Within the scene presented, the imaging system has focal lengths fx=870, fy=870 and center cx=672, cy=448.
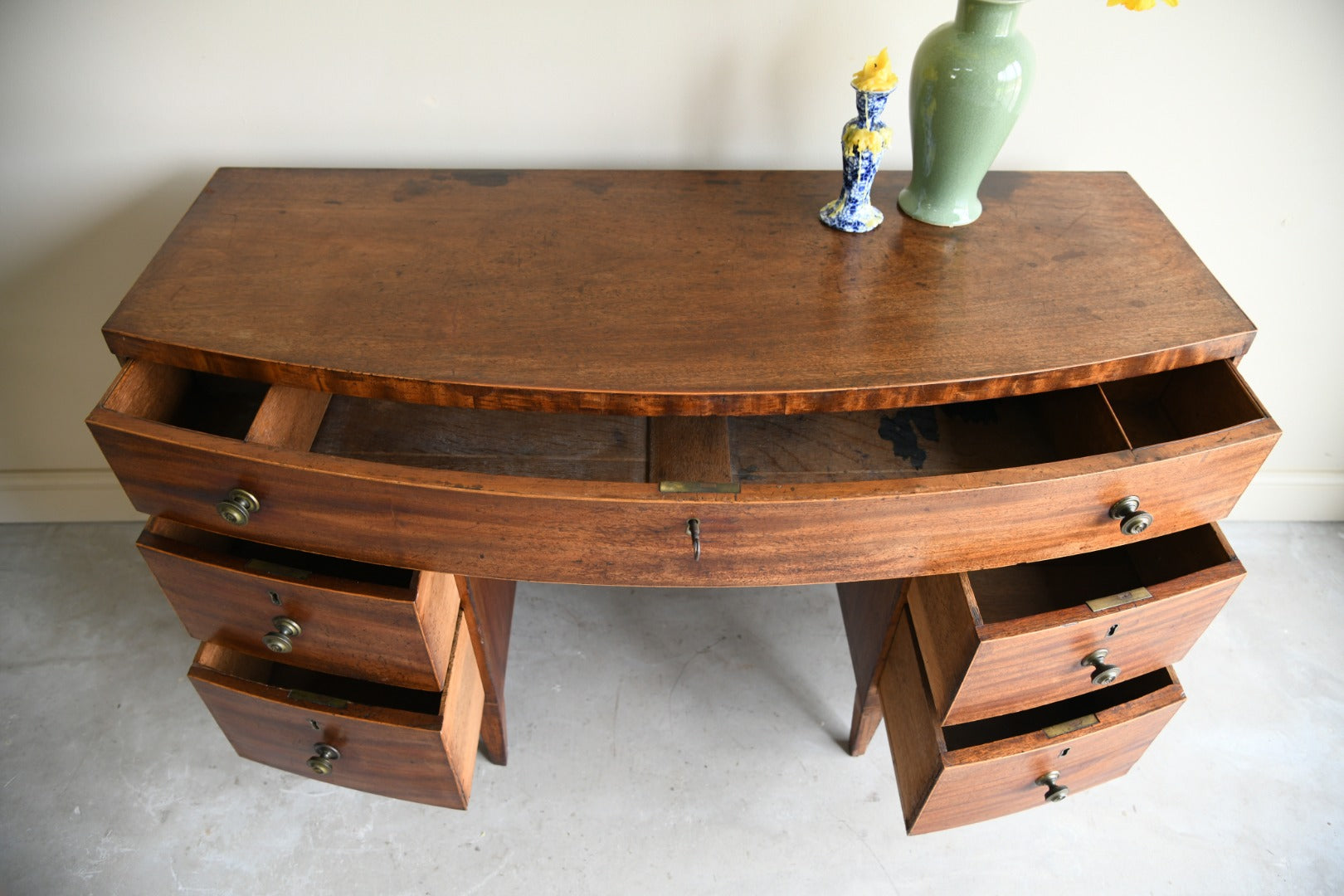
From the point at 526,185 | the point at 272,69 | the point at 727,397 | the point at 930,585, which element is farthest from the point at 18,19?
the point at 930,585

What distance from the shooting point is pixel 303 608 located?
34.9 inches

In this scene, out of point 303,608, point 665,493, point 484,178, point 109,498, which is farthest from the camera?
point 109,498

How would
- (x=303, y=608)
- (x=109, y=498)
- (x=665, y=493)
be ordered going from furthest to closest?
(x=109, y=498), (x=303, y=608), (x=665, y=493)

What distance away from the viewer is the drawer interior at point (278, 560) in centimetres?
88

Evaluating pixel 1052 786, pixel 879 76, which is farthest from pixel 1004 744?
pixel 879 76

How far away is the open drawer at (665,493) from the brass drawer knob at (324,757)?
0.27 m

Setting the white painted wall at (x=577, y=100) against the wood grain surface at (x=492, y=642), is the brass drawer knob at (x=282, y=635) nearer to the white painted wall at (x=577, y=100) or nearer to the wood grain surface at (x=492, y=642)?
the wood grain surface at (x=492, y=642)

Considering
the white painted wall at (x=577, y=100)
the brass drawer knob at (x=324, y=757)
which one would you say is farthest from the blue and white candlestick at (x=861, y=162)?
the brass drawer knob at (x=324, y=757)

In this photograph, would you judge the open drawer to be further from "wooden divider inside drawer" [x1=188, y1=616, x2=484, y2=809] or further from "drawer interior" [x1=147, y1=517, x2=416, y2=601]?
"wooden divider inside drawer" [x1=188, y1=616, x2=484, y2=809]

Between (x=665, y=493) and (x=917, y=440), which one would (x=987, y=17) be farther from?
(x=665, y=493)

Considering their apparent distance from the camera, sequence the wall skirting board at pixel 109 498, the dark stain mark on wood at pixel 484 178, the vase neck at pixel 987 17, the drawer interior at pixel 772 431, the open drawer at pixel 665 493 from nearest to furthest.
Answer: the open drawer at pixel 665 493 < the vase neck at pixel 987 17 < the drawer interior at pixel 772 431 < the dark stain mark on wood at pixel 484 178 < the wall skirting board at pixel 109 498

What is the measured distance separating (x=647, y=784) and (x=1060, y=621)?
63 centimetres

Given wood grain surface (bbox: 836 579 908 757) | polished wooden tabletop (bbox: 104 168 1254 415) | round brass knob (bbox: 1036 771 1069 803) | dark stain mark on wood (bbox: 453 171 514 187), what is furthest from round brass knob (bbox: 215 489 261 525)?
round brass knob (bbox: 1036 771 1069 803)

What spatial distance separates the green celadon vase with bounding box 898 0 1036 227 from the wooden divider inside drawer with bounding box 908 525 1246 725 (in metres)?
0.46
